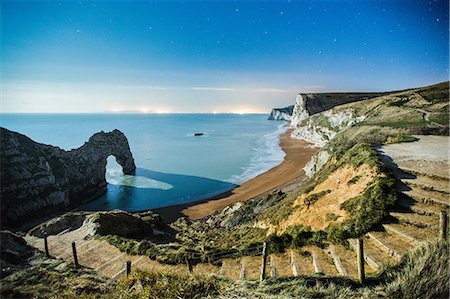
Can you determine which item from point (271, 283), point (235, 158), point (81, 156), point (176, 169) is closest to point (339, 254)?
point (271, 283)

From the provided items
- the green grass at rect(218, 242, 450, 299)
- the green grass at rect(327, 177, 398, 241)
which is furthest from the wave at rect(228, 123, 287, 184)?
the green grass at rect(218, 242, 450, 299)

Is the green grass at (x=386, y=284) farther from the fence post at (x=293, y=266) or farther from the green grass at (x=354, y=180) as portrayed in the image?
the green grass at (x=354, y=180)

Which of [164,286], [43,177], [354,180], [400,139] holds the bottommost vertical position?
[43,177]

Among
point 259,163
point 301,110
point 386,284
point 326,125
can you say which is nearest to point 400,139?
point 386,284

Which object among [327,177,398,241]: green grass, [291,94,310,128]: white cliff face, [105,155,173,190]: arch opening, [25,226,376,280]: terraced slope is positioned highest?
[291,94,310,128]: white cliff face

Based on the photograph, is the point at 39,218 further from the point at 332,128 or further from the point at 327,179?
the point at 332,128

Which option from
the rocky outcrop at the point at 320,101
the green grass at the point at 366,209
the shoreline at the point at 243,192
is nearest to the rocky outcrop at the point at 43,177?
the shoreline at the point at 243,192

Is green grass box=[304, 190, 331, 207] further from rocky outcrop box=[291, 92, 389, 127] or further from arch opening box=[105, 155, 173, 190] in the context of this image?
rocky outcrop box=[291, 92, 389, 127]

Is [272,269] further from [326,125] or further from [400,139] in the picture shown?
[326,125]
